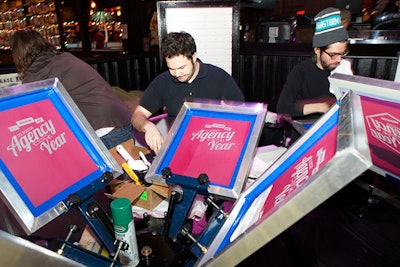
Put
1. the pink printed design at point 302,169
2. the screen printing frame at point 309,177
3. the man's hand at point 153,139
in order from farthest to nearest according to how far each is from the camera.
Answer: the man's hand at point 153,139, the pink printed design at point 302,169, the screen printing frame at point 309,177

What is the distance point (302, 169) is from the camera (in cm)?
66

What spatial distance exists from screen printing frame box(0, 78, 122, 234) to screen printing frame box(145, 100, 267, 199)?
24 cm

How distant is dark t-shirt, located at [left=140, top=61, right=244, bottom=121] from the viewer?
222cm

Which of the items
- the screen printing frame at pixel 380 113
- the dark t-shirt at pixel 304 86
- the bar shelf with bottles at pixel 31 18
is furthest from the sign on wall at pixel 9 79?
the bar shelf with bottles at pixel 31 18

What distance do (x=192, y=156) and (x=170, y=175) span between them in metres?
0.14

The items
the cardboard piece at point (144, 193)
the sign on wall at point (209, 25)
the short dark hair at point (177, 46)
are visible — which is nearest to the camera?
the cardboard piece at point (144, 193)

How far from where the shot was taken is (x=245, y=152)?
118 cm

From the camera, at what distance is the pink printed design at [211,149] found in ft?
3.93

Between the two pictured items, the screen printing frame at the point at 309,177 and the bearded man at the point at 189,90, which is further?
the bearded man at the point at 189,90

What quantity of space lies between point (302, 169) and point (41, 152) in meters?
0.83

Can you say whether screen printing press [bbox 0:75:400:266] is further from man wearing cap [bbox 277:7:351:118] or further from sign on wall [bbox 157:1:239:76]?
sign on wall [bbox 157:1:239:76]

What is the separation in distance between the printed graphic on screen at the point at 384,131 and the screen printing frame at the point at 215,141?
0.39 meters

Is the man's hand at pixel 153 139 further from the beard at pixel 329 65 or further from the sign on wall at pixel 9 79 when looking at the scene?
the sign on wall at pixel 9 79

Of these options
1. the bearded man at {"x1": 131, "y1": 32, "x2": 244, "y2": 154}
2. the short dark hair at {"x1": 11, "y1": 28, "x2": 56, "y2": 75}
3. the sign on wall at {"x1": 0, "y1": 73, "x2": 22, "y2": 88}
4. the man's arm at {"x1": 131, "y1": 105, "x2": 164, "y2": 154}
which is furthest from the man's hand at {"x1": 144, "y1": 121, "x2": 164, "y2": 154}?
the sign on wall at {"x1": 0, "y1": 73, "x2": 22, "y2": 88}
